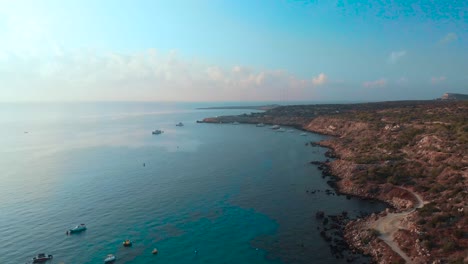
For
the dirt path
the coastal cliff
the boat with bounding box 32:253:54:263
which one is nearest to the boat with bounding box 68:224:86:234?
the boat with bounding box 32:253:54:263

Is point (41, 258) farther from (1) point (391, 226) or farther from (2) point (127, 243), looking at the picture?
(1) point (391, 226)

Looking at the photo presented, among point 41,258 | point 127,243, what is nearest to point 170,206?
point 127,243

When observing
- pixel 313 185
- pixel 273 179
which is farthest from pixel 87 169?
pixel 313 185

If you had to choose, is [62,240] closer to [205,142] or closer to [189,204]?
[189,204]

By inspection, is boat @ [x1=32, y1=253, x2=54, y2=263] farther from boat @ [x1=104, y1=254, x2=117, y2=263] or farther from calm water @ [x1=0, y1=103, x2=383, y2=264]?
boat @ [x1=104, y1=254, x2=117, y2=263]

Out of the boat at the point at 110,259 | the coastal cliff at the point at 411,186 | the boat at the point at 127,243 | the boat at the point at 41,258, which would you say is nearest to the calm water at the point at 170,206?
the boat at the point at 110,259
